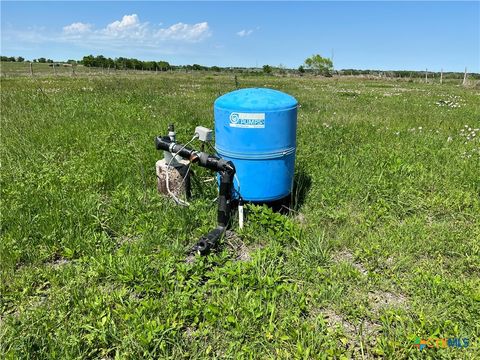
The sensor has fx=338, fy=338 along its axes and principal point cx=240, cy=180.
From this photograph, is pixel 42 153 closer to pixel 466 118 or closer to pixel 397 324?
pixel 397 324

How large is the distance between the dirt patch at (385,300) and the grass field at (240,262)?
2 cm

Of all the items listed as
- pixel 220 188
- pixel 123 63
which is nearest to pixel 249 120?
pixel 220 188

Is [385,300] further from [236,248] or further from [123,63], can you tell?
[123,63]

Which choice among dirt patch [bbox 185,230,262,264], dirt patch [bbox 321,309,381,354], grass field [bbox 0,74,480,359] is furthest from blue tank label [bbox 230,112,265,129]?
dirt patch [bbox 321,309,381,354]

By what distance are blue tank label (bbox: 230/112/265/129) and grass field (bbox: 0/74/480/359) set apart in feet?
3.07

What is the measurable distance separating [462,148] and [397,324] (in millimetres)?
5346

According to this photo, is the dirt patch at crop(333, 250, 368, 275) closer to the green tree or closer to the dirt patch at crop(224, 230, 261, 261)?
the dirt patch at crop(224, 230, 261, 261)

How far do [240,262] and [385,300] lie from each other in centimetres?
128

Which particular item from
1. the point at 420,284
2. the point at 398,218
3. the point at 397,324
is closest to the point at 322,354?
the point at 397,324

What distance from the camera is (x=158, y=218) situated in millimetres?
3846

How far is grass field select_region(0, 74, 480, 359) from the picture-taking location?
93.4 inches

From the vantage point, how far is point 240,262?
3102 millimetres

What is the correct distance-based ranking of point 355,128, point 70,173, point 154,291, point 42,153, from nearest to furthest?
1. point 154,291
2. point 70,173
3. point 42,153
4. point 355,128

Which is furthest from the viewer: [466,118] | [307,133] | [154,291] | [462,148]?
[466,118]
